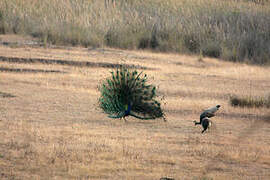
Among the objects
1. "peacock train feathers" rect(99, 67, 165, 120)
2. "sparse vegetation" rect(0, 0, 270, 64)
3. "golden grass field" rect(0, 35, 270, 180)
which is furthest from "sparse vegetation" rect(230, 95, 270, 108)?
"sparse vegetation" rect(0, 0, 270, 64)

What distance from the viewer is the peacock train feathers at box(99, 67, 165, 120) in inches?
397

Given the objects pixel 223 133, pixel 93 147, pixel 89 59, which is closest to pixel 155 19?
pixel 89 59

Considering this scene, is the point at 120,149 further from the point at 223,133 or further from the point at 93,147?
the point at 223,133

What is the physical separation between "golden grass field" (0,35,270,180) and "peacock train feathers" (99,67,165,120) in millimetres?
189

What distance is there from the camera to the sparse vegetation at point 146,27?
20484 millimetres

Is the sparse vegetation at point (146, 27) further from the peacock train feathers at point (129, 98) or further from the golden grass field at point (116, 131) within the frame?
the peacock train feathers at point (129, 98)

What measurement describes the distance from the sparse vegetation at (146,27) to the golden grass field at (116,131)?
385 centimetres

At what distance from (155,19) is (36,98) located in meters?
11.6

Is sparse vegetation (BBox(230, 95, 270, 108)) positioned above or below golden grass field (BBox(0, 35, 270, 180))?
above

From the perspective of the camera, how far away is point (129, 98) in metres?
10.1

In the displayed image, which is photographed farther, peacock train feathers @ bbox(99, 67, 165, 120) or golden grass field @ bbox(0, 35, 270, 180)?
peacock train feathers @ bbox(99, 67, 165, 120)

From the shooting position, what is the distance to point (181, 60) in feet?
62.8

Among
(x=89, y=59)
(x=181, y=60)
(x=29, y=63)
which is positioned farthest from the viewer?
(x=181, y=60)

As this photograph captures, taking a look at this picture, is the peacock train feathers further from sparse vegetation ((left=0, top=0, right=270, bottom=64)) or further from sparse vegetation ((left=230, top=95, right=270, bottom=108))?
sparse vegetation ((left=0, top=0, right=270, bottom=64))
